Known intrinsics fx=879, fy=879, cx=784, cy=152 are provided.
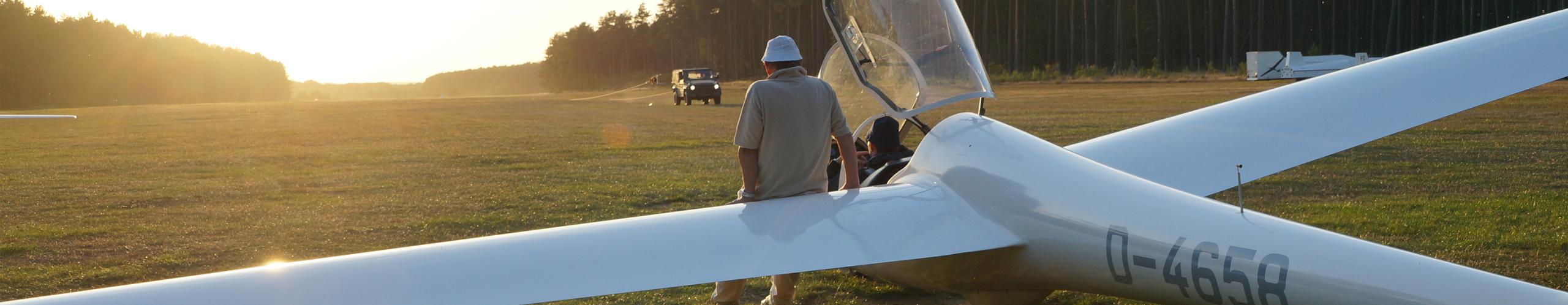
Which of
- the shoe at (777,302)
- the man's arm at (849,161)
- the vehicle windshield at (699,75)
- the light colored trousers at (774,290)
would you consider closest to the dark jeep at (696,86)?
the vehicle windshield at (699,75)

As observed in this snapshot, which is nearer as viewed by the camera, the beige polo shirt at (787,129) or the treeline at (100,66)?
the beige polo shirt at (787,129)

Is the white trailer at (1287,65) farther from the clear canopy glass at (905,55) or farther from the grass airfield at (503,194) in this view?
the clear canopy glass at (905,55)

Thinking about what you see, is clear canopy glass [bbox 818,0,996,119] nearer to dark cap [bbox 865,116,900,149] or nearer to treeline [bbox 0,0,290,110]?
dark cap [bbox 865,116,900,149]

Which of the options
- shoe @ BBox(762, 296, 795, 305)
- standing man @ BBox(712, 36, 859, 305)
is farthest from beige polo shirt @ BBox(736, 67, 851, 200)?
shoe @ BBox(762, 296, 795, 305)

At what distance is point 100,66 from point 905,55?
99730 mm

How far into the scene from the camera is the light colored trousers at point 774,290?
4.57m

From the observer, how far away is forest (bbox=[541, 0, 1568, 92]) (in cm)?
5478

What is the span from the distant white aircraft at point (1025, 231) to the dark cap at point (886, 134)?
0.24 meters

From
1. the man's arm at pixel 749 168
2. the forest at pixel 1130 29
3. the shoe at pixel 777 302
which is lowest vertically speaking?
the shoe at pixel 777 302

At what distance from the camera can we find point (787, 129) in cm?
421

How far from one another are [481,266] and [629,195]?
22.3 feet

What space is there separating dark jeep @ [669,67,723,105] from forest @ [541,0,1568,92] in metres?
14.0

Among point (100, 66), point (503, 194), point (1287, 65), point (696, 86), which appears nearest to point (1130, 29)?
point (1287, 65)

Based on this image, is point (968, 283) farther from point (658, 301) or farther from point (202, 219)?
point (202, 219)
